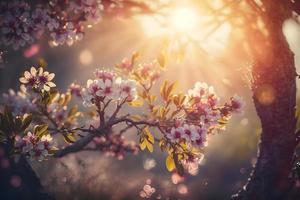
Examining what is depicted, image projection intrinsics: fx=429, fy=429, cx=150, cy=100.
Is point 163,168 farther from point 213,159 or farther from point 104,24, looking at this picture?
point 104,24

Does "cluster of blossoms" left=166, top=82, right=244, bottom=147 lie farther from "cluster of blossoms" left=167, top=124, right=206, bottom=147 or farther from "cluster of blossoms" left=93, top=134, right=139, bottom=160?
"cluster of blossoms" left=93, top=134, right=139, bottom=160

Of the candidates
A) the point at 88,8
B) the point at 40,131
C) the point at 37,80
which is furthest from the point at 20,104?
the point at 88,8

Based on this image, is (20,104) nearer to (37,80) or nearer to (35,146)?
(37,80)

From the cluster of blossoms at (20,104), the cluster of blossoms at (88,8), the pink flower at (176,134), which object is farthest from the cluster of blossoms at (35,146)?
the cluster of blossoms at (20,104)

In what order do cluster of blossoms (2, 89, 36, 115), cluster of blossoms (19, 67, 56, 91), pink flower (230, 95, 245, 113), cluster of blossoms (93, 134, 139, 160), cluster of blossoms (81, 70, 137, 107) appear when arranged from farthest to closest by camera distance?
cluster of blossoms (93, 134, 139, 160) → cluster of blossoms (2, 89, 36, 115) → pink flower (230, 95, 245, 113) → cluster of blossoms (19, 67, 56, 91) → cluster of blossoms (81, 70, 137, 107)

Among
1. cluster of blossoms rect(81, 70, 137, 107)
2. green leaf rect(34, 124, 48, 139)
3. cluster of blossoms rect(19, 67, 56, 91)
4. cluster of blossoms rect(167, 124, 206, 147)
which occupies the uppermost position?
cluster of blossoms rect(19, 67, 56, 91)

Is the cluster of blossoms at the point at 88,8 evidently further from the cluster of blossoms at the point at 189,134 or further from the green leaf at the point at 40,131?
the cluster of blossoms at the point at 189,134

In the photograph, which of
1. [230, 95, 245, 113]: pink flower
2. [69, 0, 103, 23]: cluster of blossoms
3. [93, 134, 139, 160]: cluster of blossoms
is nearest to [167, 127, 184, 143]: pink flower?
[230, 95, 245, 113]: pink flower
